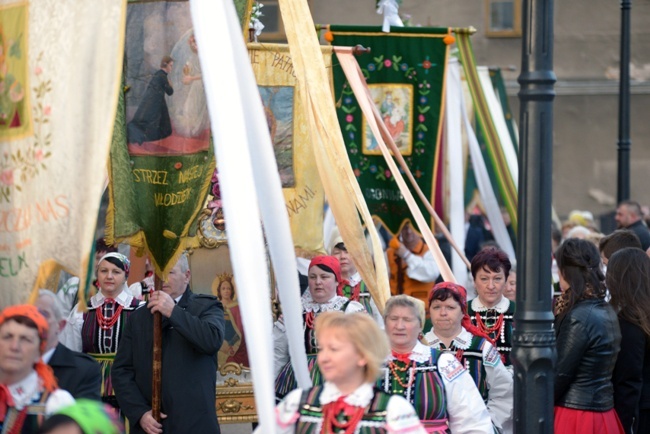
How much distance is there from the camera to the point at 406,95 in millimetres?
11094

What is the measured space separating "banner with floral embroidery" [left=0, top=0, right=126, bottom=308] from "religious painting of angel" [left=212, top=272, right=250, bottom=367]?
360 centimetres

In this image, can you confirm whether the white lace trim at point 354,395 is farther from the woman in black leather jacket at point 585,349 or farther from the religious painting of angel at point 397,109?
the religious painting of angel at point 397,109

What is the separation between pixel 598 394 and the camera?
256 inches

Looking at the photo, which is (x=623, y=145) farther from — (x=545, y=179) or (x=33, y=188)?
(x=33, y=188)

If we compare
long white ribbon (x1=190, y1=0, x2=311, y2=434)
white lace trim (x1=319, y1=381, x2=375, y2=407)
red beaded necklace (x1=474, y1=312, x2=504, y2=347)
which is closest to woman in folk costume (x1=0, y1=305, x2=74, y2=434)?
long white ribbon (x1=190, y1=0, x2=311, y2=434)

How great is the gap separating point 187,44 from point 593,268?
2458 mm

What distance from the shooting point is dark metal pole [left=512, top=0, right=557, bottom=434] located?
603cm

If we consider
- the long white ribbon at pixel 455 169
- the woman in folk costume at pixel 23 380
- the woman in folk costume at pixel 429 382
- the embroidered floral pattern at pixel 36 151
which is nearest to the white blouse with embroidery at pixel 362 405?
the woman in folk costume at pixel 23 380

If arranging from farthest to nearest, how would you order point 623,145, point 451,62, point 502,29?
point 502,29
point 623,145
point 451,62

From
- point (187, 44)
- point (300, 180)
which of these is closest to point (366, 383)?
point (187, 44)

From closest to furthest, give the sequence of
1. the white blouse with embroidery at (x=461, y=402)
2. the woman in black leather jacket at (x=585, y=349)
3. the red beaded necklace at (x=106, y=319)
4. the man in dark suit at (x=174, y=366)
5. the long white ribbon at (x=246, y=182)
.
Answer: the long white ribbon at (x=246, y=182)
the white blouse with embroidery at (x=461, y=402)
the woman in black leather jacket at (x=585, y=349)
the man in dark suit at (x=174, y=366)
the red beaded necklace at (x=106, y=319)

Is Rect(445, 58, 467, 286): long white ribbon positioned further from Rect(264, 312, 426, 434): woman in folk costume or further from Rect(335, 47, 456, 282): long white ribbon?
Rect(264, 312, 426, 434): woman in folk costume

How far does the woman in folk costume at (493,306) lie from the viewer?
735 centimetres

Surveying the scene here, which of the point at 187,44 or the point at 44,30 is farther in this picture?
the point at 187,44
